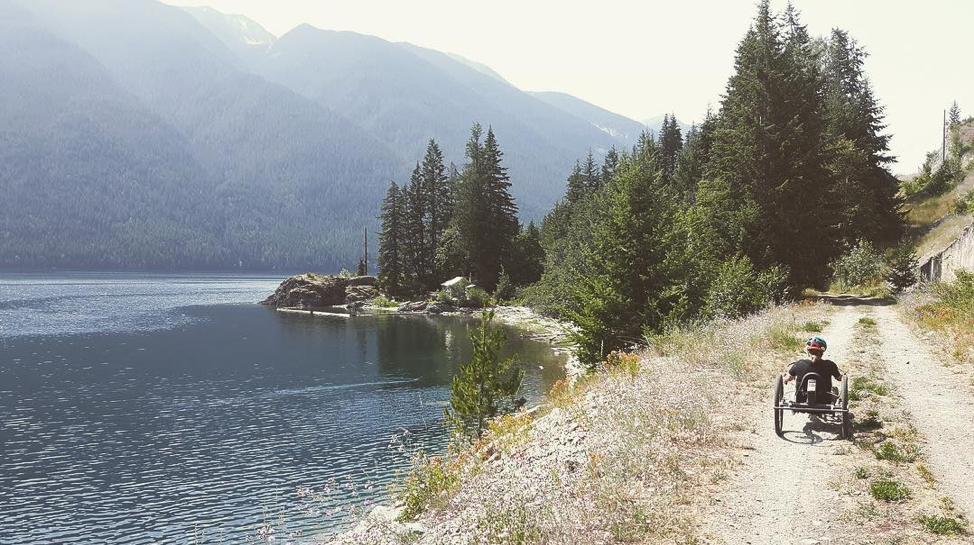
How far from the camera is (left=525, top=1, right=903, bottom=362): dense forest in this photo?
26.7 meters

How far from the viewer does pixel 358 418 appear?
3444 cm

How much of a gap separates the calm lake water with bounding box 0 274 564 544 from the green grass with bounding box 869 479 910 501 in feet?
24.9

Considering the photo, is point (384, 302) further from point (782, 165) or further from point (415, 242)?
point (782, 165)

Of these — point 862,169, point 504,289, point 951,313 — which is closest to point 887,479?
point 951,313

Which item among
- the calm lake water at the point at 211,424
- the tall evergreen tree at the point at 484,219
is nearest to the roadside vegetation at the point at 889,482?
the calm lake water at the point at 211,424

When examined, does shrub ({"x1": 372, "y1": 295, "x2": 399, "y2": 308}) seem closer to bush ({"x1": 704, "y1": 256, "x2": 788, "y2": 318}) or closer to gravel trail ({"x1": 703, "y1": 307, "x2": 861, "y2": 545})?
bush ({"x1": 704, "y1": 256, "x2": 788, "y2": 318})

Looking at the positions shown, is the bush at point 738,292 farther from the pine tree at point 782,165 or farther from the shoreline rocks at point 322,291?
the shoreline rocks at point 322,291

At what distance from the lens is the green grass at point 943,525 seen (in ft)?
24.0

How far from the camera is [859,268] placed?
41531 mm

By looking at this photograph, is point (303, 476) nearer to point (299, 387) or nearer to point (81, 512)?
point (81, 512)

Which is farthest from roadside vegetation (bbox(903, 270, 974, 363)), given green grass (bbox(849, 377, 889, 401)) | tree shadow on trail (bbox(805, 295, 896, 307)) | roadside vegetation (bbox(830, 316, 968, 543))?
roadside vegetation (bbox(830, 316, 968, 543))

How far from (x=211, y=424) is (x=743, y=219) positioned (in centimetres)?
3155

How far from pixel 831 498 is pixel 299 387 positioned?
1549 inches

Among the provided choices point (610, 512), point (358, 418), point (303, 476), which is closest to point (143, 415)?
point (358, 418)
